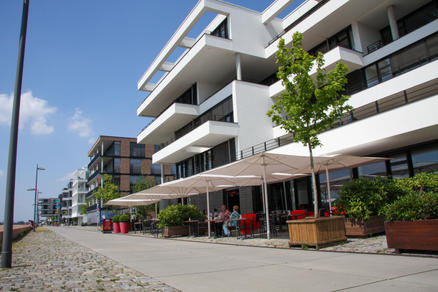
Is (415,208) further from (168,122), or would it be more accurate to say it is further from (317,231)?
(168,122)

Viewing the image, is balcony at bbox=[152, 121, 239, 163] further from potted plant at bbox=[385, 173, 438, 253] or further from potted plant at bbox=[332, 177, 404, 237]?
potted plant at bbox=[385, 173, 438, 253]

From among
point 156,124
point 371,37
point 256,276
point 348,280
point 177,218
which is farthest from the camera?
point 156,124

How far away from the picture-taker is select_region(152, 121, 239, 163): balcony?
23016 millimetres

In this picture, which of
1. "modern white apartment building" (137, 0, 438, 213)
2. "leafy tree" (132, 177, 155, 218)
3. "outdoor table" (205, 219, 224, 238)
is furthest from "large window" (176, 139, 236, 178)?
"leafy tree" (132, 177, 155, 218)

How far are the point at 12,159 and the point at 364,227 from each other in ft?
32.9

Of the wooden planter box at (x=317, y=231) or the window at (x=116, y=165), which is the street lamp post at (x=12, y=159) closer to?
the wooden planter box at (x=317, y=231)

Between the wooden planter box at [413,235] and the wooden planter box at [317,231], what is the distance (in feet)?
6.93

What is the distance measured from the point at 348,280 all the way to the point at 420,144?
41.7 feet

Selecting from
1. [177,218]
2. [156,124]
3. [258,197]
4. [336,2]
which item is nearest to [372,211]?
[177,218]

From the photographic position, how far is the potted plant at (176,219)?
18031 mm

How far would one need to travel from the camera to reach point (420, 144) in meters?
15.0

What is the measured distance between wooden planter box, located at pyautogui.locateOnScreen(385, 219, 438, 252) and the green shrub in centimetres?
13

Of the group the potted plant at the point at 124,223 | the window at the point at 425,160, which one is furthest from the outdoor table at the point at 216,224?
the potted plant at the point at 124,223

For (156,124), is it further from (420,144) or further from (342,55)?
(420,144)
